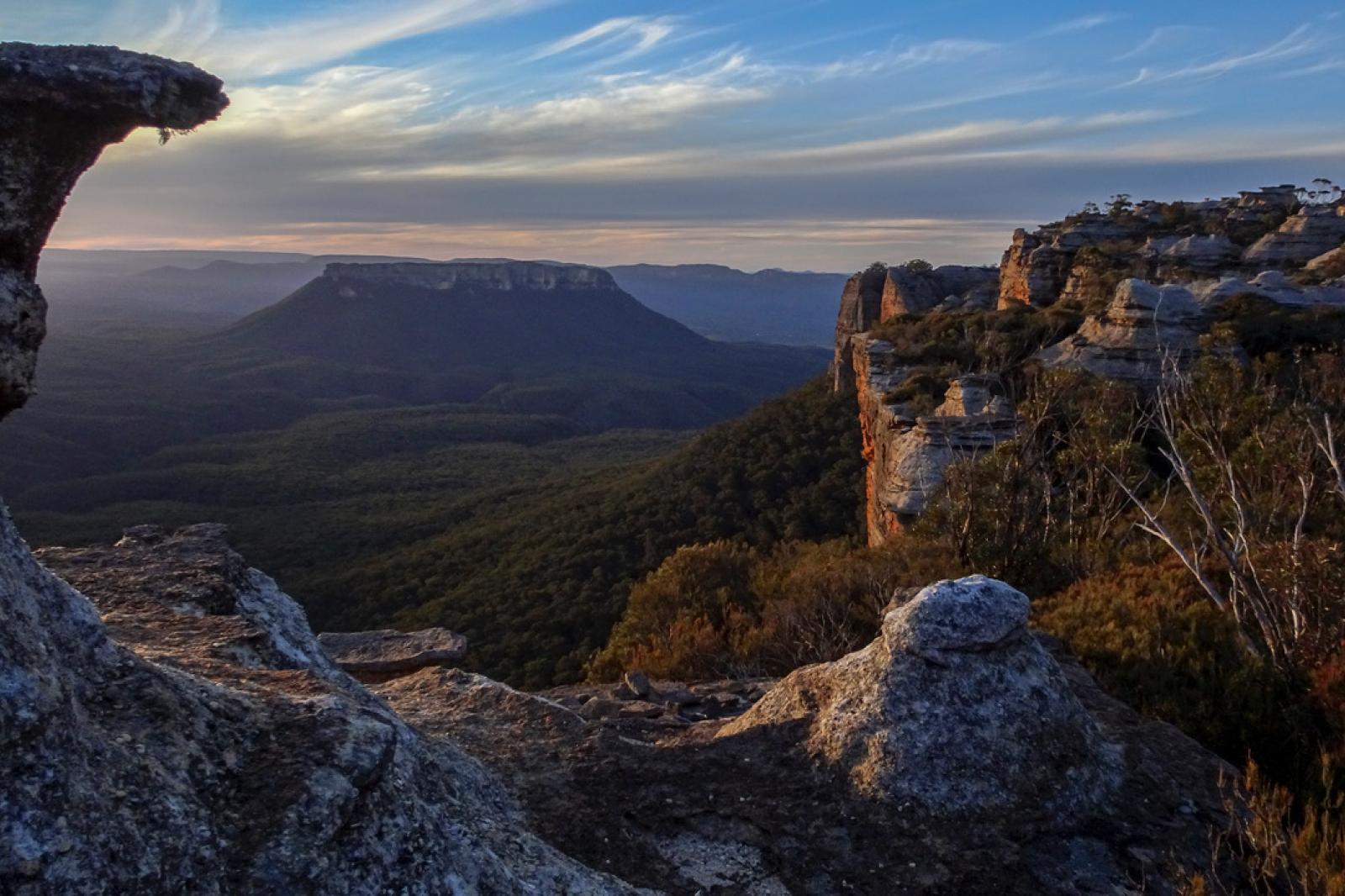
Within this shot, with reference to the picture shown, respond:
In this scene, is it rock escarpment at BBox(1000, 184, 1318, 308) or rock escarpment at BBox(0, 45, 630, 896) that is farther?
rock escarpment at BBox(1000, 184, 1318, 308)

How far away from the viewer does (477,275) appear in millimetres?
176875

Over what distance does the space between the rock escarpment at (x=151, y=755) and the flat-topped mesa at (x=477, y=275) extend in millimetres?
170373

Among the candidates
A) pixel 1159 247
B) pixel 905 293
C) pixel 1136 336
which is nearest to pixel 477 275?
pixel 905 293

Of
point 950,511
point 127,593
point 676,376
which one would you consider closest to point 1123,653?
point 950,511

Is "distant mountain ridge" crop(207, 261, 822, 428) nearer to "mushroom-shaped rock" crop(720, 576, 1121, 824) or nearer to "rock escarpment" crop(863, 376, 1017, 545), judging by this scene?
"rock escarpment" crop(863, 376, 1017, 545)

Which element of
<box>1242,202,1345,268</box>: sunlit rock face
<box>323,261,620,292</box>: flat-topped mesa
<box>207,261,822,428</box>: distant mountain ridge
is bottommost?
<box>207,261,822,428</box>: distant mountain ridge

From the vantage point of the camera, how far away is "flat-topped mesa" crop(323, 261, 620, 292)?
166375 millimetres

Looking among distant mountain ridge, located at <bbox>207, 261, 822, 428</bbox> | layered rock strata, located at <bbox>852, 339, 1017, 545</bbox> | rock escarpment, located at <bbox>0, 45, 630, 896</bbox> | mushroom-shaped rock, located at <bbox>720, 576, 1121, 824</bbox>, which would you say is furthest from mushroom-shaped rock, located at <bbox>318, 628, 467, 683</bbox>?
distant mountain ridge, located at <bbox>207, 261, 822, 428</bbox>

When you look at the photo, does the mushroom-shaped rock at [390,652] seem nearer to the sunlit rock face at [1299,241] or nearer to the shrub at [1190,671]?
the shrub at [1190,671]

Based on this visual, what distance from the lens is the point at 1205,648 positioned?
9656 mm

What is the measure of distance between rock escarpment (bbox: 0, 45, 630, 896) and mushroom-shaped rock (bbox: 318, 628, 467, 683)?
6.95 metres

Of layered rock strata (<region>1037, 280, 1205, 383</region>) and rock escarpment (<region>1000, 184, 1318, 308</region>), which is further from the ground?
rock escarpment (<region>1000, 184, 1318, 308</region>)

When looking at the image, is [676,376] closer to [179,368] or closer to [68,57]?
[179,368]

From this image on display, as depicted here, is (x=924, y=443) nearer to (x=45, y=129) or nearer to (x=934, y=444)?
(x=934, y=444)
